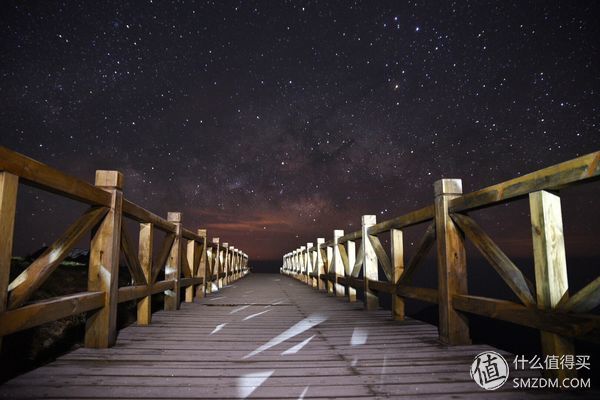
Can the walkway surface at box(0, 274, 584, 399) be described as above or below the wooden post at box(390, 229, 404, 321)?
below

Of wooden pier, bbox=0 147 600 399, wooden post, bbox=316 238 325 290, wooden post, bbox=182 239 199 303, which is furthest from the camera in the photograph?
wooden post, bbox=316 238 325 290

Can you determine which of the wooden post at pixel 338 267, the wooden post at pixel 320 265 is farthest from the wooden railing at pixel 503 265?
the wooden post at pixel 320 265

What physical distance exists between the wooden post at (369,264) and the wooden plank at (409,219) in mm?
537

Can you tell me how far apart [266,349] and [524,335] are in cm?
8206

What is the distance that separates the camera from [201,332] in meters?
4.13

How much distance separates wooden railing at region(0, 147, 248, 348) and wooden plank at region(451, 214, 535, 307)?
324cm

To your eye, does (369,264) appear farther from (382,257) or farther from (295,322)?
(295,322)

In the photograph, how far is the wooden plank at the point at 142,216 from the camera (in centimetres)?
393

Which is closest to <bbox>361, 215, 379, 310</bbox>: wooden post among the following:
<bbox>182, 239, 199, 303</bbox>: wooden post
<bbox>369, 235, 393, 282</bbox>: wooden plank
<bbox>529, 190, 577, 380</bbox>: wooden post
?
<bbox>369, 235, 393, 282</bbox>: wooden plank

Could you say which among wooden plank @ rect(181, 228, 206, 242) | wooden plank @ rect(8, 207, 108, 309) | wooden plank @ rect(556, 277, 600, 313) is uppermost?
wooden plank @ rect(181, 228, 206, 242)

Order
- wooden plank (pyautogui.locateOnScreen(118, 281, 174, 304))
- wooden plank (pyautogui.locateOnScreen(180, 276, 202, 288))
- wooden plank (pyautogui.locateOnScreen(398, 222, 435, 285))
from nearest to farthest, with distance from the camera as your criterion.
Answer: wooden plank (pyautogui.locateOnScreen(118, 281, 174, 304)) → wooden plank (pyautogui.locateOnScreen(398, 222, 435, 285)) → wooden plank (pyautogui.locateOnScreen(180, 276, 202, 288))

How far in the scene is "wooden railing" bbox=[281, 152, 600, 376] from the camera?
87.0 inches

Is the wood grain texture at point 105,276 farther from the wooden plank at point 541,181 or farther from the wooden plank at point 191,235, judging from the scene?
the wooden plank at point 541,181

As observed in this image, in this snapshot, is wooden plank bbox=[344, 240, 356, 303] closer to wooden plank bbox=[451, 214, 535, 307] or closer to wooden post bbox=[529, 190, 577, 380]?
wooden plank bbox=[451, 214, 535, 307]
